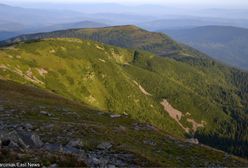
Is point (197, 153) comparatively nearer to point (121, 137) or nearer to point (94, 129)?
point (121, 137)

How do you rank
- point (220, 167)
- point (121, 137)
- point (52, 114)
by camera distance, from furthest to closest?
point (52, 114), point (121, 137), point (220, 167)

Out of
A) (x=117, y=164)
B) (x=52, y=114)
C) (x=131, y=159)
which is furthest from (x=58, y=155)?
(x=52, y=114)

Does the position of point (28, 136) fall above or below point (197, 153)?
above

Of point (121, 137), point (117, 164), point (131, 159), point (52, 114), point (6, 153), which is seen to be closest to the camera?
point (6, 153)

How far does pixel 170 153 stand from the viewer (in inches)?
1481

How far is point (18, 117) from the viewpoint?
1642 inches

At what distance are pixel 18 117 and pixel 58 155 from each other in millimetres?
22272

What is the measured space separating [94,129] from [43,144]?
10985mm

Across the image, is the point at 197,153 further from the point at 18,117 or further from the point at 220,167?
the point at 18,117

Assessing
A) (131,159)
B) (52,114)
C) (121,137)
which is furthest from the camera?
(52,114)

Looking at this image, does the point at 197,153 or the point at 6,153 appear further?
the point at 197,153

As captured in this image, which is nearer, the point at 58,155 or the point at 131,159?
the point at 58,155

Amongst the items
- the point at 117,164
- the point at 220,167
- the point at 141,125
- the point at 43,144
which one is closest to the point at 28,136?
the point at 43,144

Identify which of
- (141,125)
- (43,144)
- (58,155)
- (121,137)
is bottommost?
(141,125)
